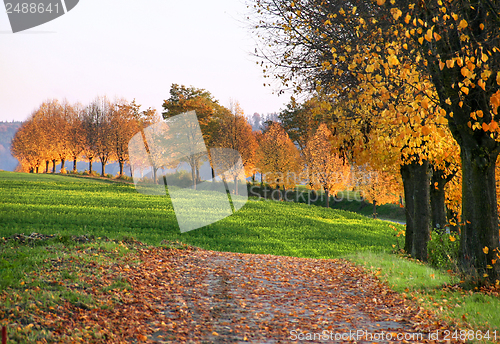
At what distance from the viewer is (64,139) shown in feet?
156

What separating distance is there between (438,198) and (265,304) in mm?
12445

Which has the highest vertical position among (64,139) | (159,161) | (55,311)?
(64,139)

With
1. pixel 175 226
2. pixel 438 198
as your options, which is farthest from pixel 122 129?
pixel 438 198

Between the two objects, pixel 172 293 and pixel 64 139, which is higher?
pixel 64 139

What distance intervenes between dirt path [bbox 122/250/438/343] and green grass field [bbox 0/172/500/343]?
704 millimetres

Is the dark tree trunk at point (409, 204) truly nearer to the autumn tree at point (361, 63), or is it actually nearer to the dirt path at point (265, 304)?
the autumn tree at point (361, 63)

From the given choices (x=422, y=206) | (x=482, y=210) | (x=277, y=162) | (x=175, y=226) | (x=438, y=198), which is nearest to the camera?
(x=482, y=210)

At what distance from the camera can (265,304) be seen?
725 centimetres

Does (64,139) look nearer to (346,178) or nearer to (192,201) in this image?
(192,201)

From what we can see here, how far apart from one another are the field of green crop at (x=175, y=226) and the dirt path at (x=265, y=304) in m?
4.39

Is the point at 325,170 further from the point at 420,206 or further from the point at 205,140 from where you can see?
the point at 420,206

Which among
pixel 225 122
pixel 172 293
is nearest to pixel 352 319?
pixel 172 293

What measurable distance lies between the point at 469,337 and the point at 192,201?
2423cm

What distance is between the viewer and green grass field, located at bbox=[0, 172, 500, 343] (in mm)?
6012
